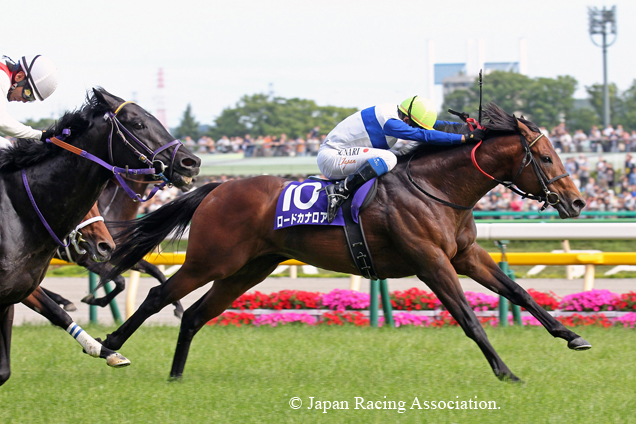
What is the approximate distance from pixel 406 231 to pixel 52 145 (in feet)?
7.33

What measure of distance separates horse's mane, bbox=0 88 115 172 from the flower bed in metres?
3.38

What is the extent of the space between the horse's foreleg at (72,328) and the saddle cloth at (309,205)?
136 centimetres

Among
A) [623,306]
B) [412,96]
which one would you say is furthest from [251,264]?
[623,306]

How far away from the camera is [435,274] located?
457cm

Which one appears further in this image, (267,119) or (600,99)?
(267,119)

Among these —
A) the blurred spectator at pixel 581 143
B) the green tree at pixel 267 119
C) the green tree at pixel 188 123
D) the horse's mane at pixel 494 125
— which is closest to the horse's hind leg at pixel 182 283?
the horse's mane at pixel 494 125

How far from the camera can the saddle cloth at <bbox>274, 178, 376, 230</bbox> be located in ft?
15.7

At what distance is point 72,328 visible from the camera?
4621 millimetres

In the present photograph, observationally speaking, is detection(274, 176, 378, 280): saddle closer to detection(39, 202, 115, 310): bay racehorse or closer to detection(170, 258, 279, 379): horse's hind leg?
detection(170, 258, 279, 379): horse's hind leg

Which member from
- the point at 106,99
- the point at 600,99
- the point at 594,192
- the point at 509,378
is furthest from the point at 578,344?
the point at 600,99

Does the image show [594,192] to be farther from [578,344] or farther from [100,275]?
[100,275]

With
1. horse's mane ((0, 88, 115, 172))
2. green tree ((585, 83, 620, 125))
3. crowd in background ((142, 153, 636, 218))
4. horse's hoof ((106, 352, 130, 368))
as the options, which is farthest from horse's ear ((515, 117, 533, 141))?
green tree ((585, 83, 620, 125))

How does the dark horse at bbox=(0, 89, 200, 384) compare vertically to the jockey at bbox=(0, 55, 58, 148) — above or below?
below

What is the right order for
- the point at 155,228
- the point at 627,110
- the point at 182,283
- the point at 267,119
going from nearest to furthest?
the point at 182,283 → the point at 155,228 → the point at 627,110 → the point at 267,119
